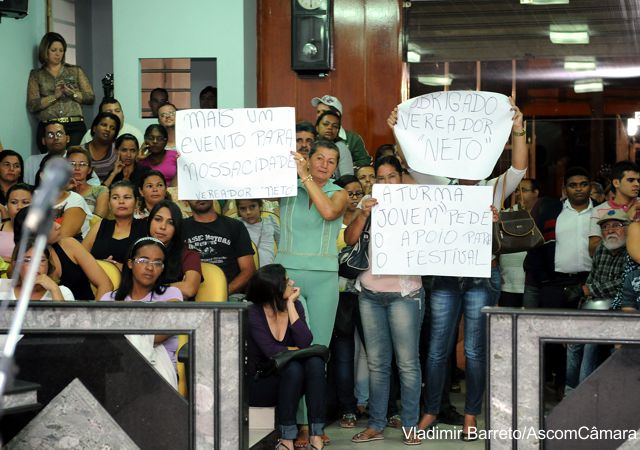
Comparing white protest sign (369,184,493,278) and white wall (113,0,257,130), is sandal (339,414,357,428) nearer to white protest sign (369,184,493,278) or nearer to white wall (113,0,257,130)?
white protest sign (369,184,493,278)

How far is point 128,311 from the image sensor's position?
4.30 m

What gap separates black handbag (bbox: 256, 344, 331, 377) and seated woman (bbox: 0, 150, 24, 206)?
251 centimetres

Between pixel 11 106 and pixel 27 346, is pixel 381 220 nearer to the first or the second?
pixel 27 346

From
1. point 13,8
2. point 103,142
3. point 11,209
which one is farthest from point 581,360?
point 13,8

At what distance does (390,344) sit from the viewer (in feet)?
19.4

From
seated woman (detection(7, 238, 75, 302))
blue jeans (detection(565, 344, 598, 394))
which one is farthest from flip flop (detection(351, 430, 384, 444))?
blue jeans (detection(565, 344, 598, 394))

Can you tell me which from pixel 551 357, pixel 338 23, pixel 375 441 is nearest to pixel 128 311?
pixel 551 357

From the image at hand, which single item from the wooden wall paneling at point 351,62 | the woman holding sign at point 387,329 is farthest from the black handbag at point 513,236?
the wooden wall paneling at point 351,62

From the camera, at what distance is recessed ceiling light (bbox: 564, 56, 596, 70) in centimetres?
983

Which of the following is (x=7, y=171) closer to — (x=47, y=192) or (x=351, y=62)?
(x=351, y=62)

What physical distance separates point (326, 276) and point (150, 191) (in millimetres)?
1244

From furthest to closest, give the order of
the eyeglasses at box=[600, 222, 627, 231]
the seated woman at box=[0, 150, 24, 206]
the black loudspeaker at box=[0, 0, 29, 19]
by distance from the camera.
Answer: the black loudspeaker at box=[0, 0, 29, 19]
the seated woman at box=[0, 150, 24, 206]
the eyeglasses at box=[600, 222, 627, 231]

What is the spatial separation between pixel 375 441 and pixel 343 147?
2658 millimetres

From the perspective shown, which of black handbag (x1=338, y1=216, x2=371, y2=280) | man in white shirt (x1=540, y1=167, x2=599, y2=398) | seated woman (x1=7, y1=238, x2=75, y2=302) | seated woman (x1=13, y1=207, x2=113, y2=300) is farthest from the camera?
man in white shirt (x1=540, y1=167, x2=599, y2=398)
